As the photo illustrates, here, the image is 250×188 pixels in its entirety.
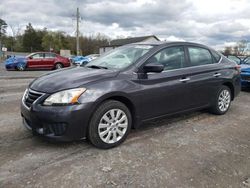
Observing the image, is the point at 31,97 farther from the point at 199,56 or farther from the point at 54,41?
the point at 54,41

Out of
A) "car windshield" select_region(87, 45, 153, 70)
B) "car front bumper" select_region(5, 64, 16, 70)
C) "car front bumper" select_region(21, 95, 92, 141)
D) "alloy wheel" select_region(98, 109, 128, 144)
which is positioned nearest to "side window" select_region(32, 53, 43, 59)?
"car front bumper" select_region(5, 64, 16, 70)

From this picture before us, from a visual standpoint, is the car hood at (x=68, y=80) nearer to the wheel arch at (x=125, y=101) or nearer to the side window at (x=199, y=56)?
the wheel arch at (x=125, y=101)

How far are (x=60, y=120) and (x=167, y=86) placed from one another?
1.83 metres

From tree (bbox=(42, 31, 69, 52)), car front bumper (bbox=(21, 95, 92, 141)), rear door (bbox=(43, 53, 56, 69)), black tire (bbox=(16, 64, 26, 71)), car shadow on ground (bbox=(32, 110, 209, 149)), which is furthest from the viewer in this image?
tree (bbox=(42, 31, 69, 52))

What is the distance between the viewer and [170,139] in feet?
12.3

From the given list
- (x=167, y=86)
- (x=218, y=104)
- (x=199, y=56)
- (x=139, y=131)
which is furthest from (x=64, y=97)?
(x=218, y=104)

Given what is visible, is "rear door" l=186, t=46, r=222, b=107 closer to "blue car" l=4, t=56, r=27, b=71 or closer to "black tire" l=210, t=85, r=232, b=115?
"black tire" l=210, t=85, r=232, b=115

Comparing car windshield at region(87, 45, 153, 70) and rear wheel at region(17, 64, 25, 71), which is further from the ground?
car windshield at region(87, 45, 153, 70)

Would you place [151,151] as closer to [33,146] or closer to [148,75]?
[148,75]

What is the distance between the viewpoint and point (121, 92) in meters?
3.32

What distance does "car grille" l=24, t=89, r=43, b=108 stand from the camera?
3.15m

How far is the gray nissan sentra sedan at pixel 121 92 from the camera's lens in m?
3.01

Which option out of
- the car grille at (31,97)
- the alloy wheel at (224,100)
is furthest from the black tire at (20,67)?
the alloy wheel at (224,100)

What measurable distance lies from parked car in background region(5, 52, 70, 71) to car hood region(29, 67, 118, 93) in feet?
45.2
